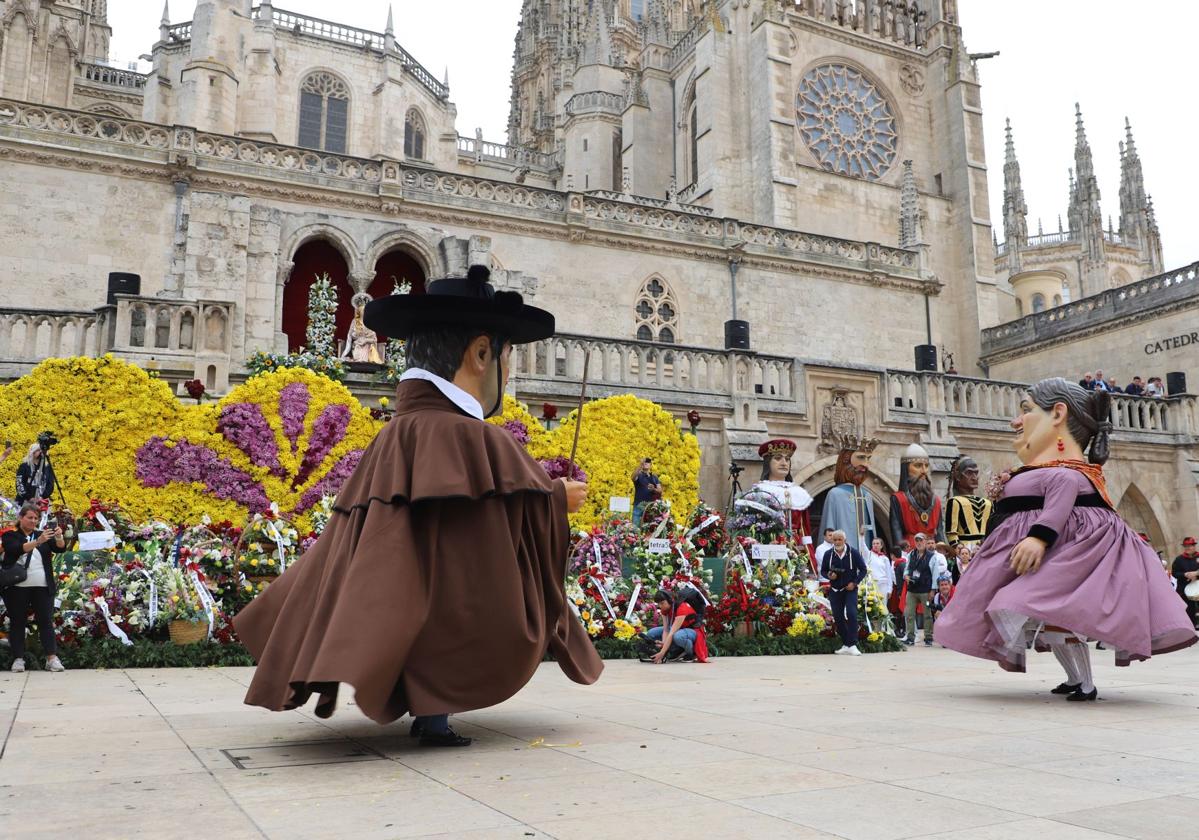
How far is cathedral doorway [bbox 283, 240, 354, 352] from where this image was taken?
65.4 feet

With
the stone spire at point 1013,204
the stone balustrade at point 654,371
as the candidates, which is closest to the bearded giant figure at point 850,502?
the stone balustrade at point 654,371

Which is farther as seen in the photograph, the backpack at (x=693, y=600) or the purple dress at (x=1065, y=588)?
the backpack at (x=693, y=600)

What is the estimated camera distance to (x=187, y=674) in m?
7.45

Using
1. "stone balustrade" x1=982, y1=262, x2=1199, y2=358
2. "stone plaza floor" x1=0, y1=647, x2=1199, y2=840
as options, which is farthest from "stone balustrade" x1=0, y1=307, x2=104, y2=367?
"stone balustrade" x1=982, y1=262, x2=1199, y2=358

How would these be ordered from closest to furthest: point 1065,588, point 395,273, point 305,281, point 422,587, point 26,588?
1. point 422,587
2. point 1065,588
3. point 26,588
4. point 305,281
5. point 395,273

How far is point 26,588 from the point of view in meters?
7.81

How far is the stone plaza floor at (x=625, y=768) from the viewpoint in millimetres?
2781

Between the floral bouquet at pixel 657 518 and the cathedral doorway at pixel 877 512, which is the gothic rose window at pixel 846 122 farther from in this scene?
the floral bouquet at pixel 657 518

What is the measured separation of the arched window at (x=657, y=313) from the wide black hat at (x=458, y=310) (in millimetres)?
18409

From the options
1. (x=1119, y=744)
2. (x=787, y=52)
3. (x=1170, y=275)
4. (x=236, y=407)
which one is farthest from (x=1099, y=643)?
(x=787, y=52)

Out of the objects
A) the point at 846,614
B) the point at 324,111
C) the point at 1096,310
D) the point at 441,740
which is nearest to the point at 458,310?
the point at 441,740

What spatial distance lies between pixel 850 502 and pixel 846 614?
66.5 inches

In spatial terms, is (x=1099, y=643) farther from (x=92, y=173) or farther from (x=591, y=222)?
(x=92, y=173)

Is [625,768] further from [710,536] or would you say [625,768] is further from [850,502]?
[850,502]
